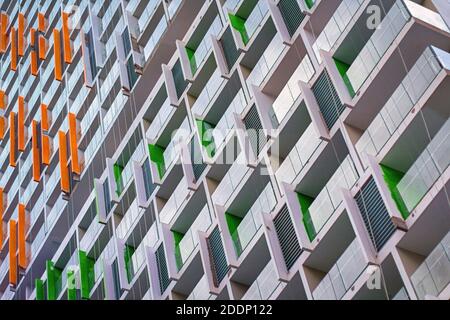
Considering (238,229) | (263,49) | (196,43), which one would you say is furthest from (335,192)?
(196,43)

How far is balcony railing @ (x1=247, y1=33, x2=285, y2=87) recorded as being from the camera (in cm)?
2903

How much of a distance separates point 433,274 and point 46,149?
28622 mm

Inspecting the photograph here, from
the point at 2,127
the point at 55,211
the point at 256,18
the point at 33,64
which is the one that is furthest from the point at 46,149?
the point at 256,18

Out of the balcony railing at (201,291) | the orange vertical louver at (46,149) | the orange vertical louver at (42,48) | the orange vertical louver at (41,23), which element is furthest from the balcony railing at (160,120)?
the orange vertical louver at (41,23)

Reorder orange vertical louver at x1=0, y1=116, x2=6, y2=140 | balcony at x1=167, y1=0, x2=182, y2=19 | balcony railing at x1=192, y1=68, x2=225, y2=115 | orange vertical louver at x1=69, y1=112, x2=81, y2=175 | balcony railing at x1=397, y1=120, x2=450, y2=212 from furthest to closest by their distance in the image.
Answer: orange vertical louver at x1=0, y1=116, x2=6, y2=140 < orange vertical louver at x1=69, y1=112, x2=81, y2=175 < balcony at x1=167, y1=0, x2=182, y2=19 < balcony railing at x1=192, y1=68, x2=225, y2=115 < balcony railing at x1=397, y1=120, x2=450, y2=212

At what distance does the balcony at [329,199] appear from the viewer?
77.6 ft

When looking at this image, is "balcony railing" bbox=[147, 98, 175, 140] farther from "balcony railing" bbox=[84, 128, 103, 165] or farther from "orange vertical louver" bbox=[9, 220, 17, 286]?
"orange vertical louver" bbox=[9, 220, 17, 286]

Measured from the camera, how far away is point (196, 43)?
34.8 metres

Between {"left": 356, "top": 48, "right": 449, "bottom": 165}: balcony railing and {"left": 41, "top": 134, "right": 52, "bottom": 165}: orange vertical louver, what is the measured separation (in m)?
23.2

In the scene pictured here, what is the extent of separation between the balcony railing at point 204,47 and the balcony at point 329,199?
1021 centimetres

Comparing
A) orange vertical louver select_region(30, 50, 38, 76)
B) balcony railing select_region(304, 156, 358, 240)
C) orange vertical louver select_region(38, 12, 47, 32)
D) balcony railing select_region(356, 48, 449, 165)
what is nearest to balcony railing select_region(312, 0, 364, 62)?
balcony railing select_region(356, 48, 449, 165)

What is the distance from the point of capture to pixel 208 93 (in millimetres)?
31984

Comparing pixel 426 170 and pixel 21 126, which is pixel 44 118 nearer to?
pixel 21 126
